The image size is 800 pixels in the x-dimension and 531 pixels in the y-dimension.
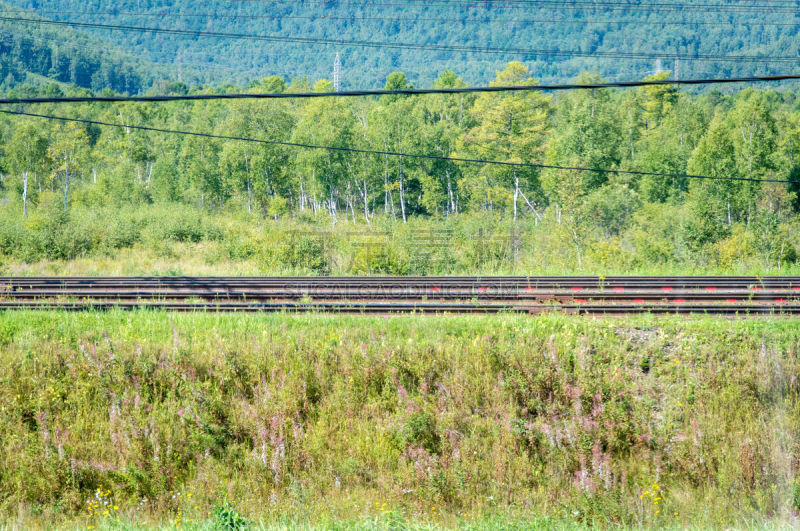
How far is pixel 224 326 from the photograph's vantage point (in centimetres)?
1136

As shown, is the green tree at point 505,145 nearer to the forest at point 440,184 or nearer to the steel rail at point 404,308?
the forest at point 440,184

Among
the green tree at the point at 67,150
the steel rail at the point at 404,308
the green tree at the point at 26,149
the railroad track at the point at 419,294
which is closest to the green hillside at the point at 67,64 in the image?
the green tree at the point at 67,150

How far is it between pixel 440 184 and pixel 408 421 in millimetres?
38177

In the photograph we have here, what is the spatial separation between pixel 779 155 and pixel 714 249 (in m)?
22.3

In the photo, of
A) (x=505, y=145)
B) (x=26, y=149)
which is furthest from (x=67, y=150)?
(x=505, y=145)

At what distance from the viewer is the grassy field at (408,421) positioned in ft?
28.0

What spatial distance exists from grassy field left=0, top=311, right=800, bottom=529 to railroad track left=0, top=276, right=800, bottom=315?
1.66 metres

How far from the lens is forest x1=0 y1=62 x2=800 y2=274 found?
24.1m

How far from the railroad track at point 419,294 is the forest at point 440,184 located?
3631 mm

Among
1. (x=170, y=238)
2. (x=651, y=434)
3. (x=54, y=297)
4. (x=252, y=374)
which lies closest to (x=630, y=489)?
(x=651, y=434)

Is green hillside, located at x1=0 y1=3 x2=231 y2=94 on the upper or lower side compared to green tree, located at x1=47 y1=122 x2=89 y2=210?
upper

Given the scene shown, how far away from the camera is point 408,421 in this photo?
30.7ft

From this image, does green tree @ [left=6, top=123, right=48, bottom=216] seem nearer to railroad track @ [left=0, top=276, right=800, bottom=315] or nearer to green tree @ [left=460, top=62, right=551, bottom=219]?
green tree @ [left=460, top=62, right=551, bottom=219]

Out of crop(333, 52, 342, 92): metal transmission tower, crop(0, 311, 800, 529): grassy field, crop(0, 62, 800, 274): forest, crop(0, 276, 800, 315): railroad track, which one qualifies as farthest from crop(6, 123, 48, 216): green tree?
crop(0, 311, 800, 529): grassy field
